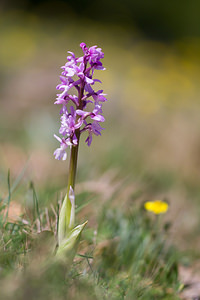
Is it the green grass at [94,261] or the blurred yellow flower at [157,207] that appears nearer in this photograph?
the green grass at [94,261]

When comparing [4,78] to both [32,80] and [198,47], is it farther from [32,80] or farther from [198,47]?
[198,47]

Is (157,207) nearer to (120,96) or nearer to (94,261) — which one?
(94,261)

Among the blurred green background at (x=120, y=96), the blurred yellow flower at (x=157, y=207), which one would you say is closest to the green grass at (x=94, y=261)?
the blurred yellow flower at (x=157, y=207)

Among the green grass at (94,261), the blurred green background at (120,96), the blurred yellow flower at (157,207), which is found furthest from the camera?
the blurred green background at (120,96)

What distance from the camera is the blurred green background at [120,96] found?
11.8ft

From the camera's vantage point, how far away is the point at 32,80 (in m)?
6.67

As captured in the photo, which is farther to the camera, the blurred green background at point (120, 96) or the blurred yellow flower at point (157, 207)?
the blurred green background at point (120, 96)

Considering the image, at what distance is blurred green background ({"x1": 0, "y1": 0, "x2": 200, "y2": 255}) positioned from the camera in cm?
360

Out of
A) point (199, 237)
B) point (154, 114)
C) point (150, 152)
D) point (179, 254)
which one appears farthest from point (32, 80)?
point (179, 254)

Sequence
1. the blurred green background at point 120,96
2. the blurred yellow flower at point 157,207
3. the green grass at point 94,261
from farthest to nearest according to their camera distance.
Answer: the blurred green background at point 120,96, the blurred yellow flower at point 157,207, the green grass at point 94,261

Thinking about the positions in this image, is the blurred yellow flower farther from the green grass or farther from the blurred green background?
the blurred green background

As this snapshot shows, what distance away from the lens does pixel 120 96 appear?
704cm

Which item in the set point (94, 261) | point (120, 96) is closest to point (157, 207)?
point (94, 261)

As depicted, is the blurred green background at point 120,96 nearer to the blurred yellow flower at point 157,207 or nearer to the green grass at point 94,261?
the blurred yellow flower at point 157,207
